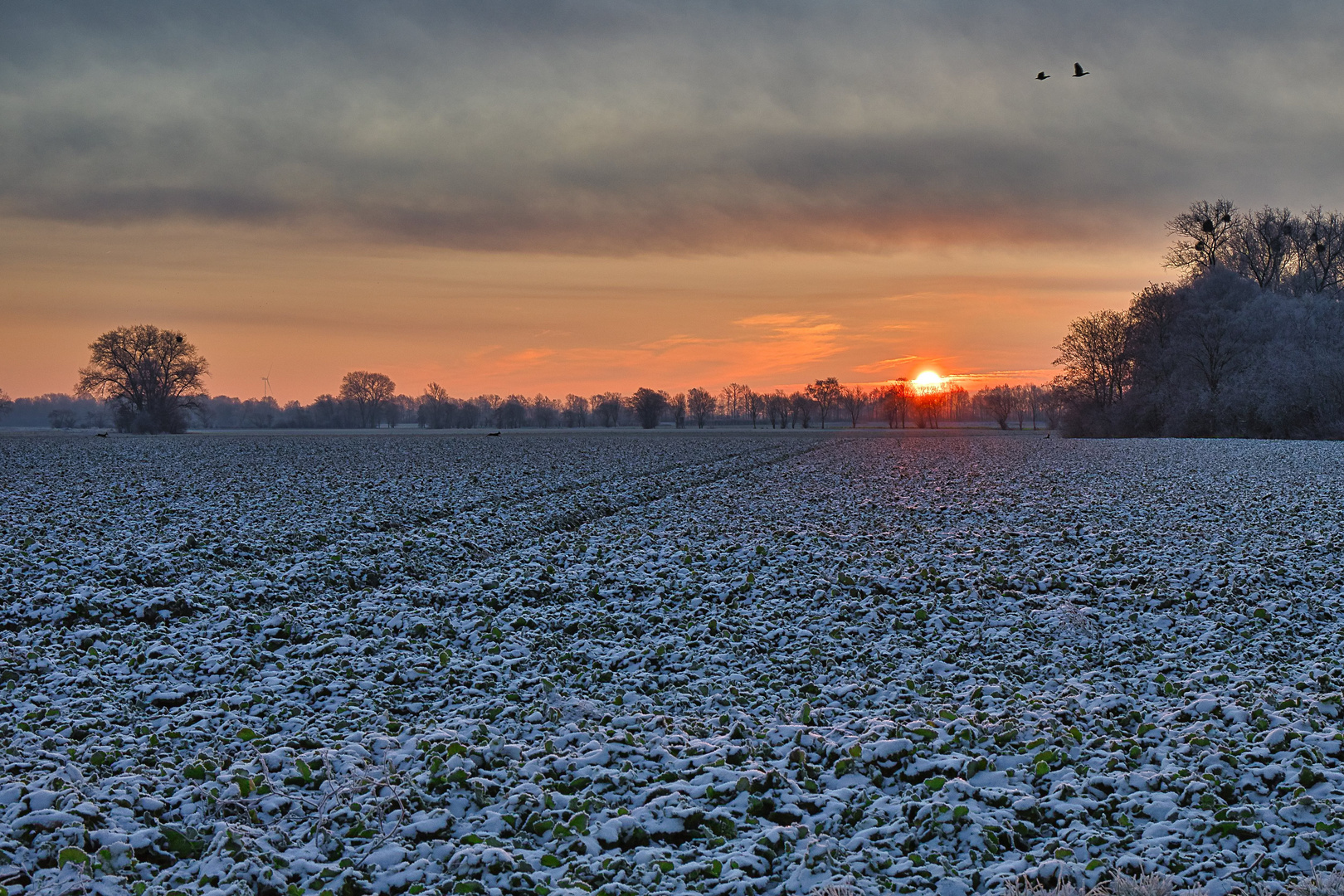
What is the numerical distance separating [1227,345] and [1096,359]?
16947 mm

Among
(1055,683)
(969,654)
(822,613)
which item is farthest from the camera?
(822,613)

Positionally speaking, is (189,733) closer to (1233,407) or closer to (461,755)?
(461,755)

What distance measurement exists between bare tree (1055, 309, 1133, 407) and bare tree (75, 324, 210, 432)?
11660 centimetres

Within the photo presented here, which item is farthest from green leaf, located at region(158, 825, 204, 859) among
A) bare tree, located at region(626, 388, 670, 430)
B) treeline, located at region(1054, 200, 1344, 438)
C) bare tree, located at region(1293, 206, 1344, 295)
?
bare tree, located at region(626, 388, 670, 430)

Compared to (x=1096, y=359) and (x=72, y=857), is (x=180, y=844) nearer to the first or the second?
(x=72, y=857)

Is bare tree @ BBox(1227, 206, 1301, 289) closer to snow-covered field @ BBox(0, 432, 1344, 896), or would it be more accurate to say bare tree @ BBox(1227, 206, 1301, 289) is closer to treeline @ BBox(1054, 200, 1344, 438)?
treeline @ BBox(1054, 200, 1344, 438)

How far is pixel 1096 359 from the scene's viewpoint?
94000 millimetres

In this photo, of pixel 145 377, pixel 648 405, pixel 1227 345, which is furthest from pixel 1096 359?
pixel 145 377

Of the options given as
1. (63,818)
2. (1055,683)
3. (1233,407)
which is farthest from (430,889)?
(1233,407)

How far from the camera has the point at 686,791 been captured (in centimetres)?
Result: 742

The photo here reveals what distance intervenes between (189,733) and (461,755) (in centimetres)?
330

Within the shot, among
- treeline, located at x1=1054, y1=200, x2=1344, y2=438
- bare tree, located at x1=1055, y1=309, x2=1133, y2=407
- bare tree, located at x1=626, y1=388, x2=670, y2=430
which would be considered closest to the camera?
treeline, located at x1=1054, y1=200, x2=1344, y2=438

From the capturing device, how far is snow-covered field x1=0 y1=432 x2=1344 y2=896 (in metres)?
6.39

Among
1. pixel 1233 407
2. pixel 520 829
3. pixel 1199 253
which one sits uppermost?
pixel 1199 253
